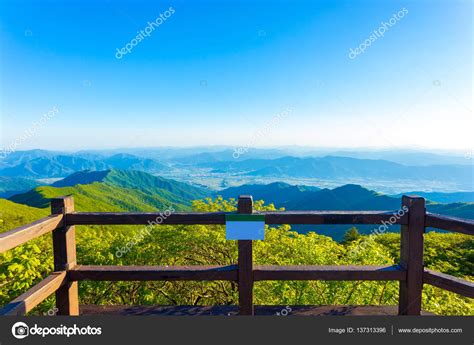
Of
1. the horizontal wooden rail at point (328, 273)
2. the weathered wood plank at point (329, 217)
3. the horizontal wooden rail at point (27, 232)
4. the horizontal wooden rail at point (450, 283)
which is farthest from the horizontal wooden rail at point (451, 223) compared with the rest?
the horizontal wooden rail at point (27, 232)

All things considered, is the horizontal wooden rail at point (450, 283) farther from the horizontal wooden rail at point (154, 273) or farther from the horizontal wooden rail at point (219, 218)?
the horizontal wooden rail at point (154, 273)

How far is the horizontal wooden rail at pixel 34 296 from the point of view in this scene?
2.62 metres

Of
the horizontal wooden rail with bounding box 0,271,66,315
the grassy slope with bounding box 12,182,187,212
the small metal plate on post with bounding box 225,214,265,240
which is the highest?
the small metal plate on post with bounding box 225,214,265,240

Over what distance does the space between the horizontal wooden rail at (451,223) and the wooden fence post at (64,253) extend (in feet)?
12.5

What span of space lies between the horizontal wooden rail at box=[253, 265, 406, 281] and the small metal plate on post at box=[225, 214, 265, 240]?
1.40 feet

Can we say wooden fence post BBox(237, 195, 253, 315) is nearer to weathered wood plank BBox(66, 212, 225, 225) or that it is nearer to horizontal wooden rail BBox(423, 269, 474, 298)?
weathered wood plank BBox(66, 212, 225, 225)

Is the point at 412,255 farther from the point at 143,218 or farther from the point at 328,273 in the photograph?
the point at 143,218

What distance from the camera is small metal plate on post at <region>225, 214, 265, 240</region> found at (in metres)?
3.16

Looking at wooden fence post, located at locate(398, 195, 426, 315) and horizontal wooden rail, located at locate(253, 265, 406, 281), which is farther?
horizontal wooden rail, located at locate(253, 265, 406, 281)

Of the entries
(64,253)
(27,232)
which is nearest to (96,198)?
(64,253)

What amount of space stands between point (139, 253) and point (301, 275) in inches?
228

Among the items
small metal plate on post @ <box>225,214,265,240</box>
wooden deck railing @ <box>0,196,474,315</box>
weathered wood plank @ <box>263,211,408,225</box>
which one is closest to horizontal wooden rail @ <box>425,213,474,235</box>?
wooden deck railing @ <box>0,196,474,315</box>

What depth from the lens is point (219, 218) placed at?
3236mm

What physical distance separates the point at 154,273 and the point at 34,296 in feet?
3.58
